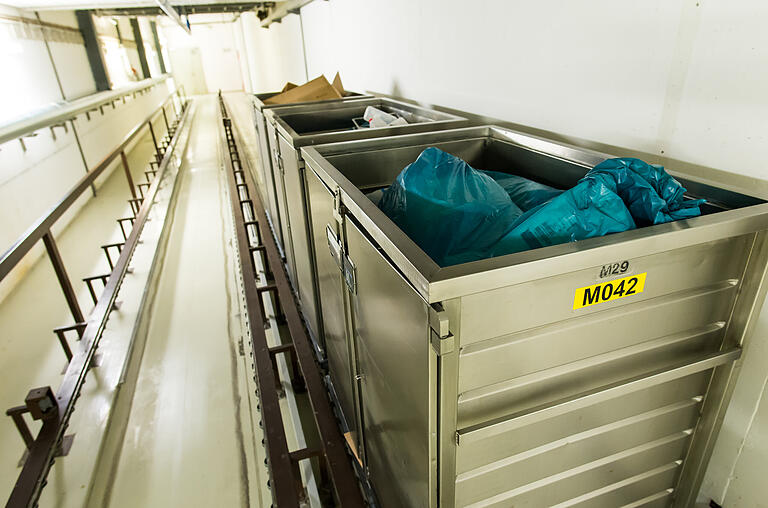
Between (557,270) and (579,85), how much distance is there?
96cm

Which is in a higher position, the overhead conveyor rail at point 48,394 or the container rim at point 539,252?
the container rim at point 539,252

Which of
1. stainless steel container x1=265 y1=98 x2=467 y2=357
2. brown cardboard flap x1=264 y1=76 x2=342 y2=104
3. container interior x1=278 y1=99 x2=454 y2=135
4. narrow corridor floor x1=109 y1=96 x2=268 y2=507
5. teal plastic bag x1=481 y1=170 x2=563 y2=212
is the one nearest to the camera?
teal plastic bag x1=481 y1=170 x2=563 y2=212

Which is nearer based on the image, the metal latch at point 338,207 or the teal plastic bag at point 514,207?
the teal plastic bag at point 514,207

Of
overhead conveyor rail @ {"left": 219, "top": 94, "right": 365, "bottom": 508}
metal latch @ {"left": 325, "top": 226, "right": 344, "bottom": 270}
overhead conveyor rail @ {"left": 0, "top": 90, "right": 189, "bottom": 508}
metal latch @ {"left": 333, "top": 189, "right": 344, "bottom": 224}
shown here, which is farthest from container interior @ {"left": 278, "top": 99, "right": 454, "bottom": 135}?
metal latch @ {"left": 333, "top": 189, "right": 344, "bottom": 224}

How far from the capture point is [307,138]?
5.34ft

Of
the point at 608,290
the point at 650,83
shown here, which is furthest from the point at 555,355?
the point at 650,83

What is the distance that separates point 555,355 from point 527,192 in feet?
1.98

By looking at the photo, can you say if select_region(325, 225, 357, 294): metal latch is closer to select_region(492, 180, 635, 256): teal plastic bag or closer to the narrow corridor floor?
select_region(492, 180, 635, 256): teal plastic bag

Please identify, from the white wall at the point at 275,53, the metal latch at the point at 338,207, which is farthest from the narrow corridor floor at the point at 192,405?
the white wall at the point at 275,53

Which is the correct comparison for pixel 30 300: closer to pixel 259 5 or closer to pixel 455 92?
pixel 455 92

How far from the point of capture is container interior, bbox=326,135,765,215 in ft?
4.59

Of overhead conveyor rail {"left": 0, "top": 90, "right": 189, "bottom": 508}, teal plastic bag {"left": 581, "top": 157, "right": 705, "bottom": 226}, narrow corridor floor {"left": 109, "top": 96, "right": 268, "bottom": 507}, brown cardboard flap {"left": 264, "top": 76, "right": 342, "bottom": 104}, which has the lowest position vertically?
narrow corridor floor {"left": 109, "top": 96, "right": 268, "bottom": 507}

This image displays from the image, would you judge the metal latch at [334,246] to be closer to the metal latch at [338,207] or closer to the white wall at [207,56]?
the metal latch at [338,207]

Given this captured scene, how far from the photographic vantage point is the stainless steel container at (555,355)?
28.5 inches
